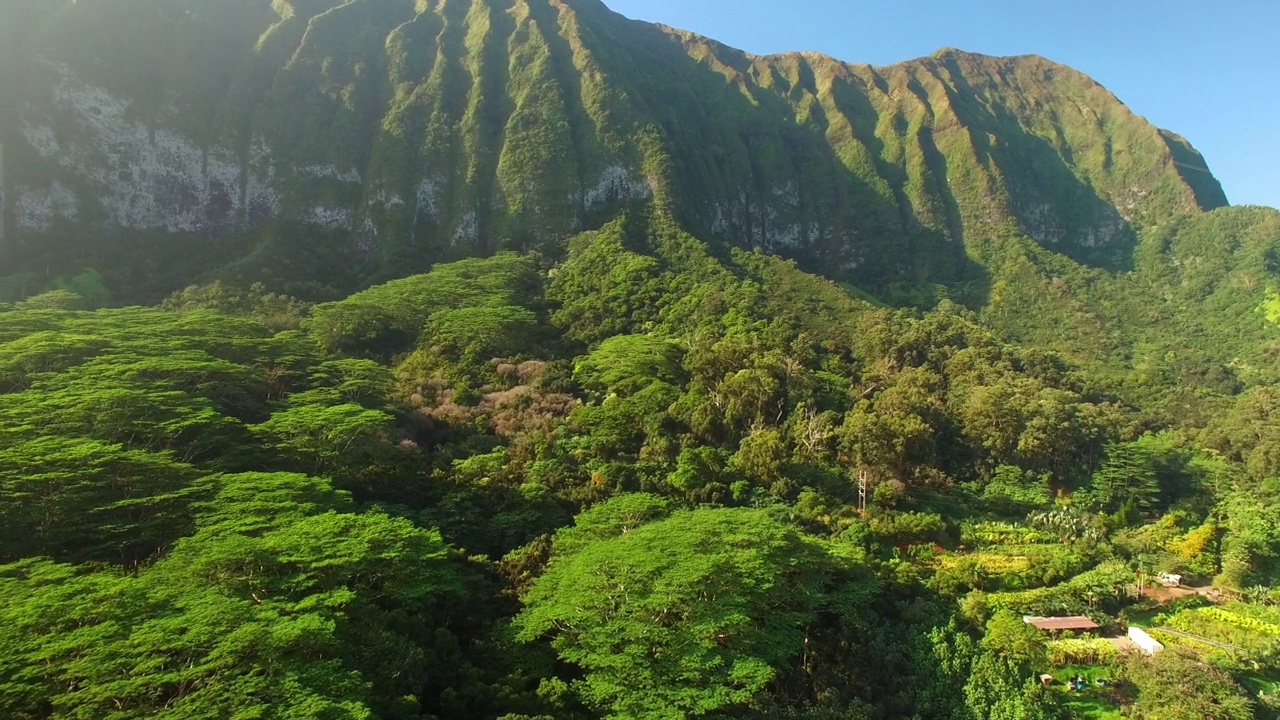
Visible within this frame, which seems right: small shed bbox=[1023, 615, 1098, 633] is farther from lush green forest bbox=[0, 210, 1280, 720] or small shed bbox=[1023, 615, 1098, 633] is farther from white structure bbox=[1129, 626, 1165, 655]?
white structure bbox=[1129, 626, 1165, 655]

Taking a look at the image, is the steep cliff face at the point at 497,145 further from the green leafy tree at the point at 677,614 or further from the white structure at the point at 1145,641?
the white structure at the point at 1145,641

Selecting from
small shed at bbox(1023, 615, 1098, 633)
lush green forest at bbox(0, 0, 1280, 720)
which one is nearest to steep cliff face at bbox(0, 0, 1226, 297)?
lush green forest at bbox(0, 0, 1280, 720)

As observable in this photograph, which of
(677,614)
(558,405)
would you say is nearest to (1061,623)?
(677,614)

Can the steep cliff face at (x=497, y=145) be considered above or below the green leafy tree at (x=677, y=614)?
above

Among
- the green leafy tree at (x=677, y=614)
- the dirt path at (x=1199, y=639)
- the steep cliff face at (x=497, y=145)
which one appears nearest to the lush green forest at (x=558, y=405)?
the green leafy tree at (x=677, y=614)

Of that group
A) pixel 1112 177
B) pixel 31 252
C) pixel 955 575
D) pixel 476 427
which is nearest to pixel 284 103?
pixel 31 252
